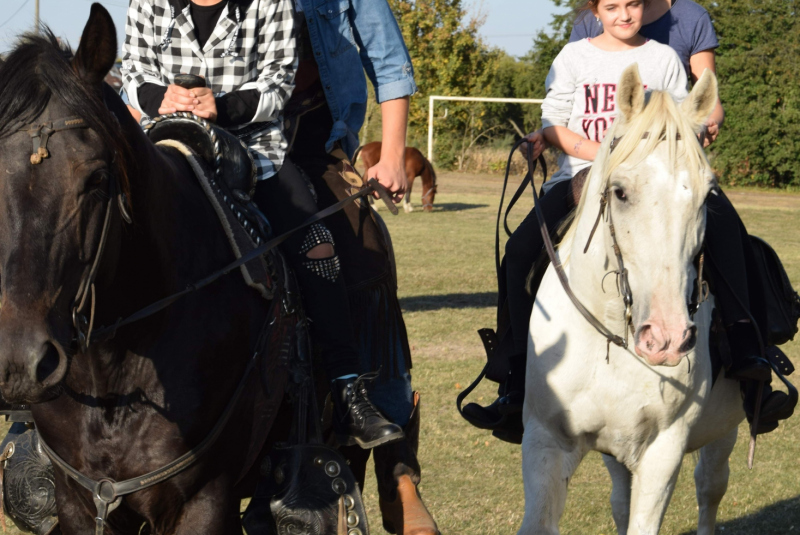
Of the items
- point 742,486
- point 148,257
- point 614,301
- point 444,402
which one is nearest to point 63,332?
point 148,257

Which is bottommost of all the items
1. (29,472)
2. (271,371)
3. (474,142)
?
(474,142)

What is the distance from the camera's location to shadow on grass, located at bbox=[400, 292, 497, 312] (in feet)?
39.2

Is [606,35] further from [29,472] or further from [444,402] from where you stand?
[444,402]

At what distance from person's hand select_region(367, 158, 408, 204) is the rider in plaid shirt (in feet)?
1.17

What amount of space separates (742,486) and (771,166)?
1112 inches

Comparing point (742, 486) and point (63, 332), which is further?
point (742, 486)

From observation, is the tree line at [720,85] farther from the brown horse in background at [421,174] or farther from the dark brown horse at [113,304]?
the dark brown horse at [113,304]

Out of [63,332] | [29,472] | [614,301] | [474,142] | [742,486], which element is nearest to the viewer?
[63,332]

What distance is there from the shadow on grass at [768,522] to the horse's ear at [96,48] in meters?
4.25

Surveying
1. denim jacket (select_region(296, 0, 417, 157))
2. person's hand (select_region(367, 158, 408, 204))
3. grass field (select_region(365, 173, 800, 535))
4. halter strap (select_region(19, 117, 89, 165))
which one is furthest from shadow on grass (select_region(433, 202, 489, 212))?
halter strap (select_region(19, 117, 89, 165))

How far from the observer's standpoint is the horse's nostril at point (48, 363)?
6.81 feet

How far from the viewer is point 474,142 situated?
129ft

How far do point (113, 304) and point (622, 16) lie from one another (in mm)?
2631

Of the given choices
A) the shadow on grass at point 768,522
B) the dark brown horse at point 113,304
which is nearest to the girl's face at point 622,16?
the dark brown horse at point 113,304
